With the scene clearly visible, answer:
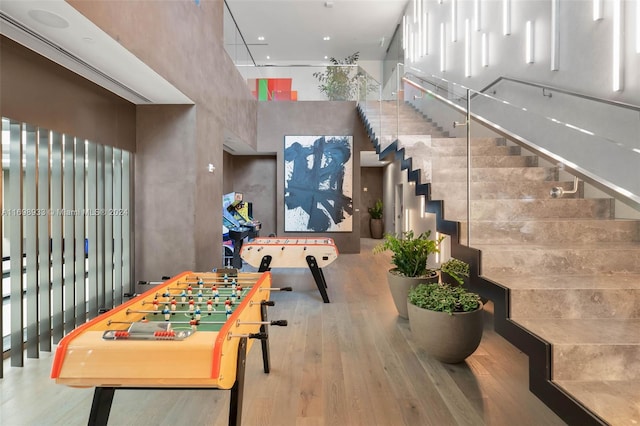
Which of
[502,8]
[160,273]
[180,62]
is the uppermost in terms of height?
[502,8]

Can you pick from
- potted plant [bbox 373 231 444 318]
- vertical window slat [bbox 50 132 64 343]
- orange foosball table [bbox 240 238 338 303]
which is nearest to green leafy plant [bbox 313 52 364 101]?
orange foosball table [bbox 240 238 338 303]

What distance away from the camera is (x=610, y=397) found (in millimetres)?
1500

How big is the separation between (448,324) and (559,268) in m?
0.87

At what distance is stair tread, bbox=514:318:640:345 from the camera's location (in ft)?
5.55

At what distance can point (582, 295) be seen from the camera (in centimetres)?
203

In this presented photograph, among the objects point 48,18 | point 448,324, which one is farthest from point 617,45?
point 48,18

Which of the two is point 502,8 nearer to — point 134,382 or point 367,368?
point 367,368

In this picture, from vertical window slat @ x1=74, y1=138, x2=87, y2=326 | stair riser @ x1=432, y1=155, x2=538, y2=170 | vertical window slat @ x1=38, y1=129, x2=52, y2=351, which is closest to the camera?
vertical window slat @ x1=38, y1=129, x2=52, y2=351

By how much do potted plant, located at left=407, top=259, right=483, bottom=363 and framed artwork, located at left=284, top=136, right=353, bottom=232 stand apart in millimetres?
6107

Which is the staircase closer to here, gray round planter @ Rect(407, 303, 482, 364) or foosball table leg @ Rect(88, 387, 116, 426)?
gray round planter @ Rect(407, 303, 482, 364)

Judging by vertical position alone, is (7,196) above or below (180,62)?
below

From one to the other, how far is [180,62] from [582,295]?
14.1ft

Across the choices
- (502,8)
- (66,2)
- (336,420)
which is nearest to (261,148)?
(502,8)

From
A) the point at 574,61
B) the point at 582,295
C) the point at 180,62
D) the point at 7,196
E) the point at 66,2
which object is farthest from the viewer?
the point at 180,62
